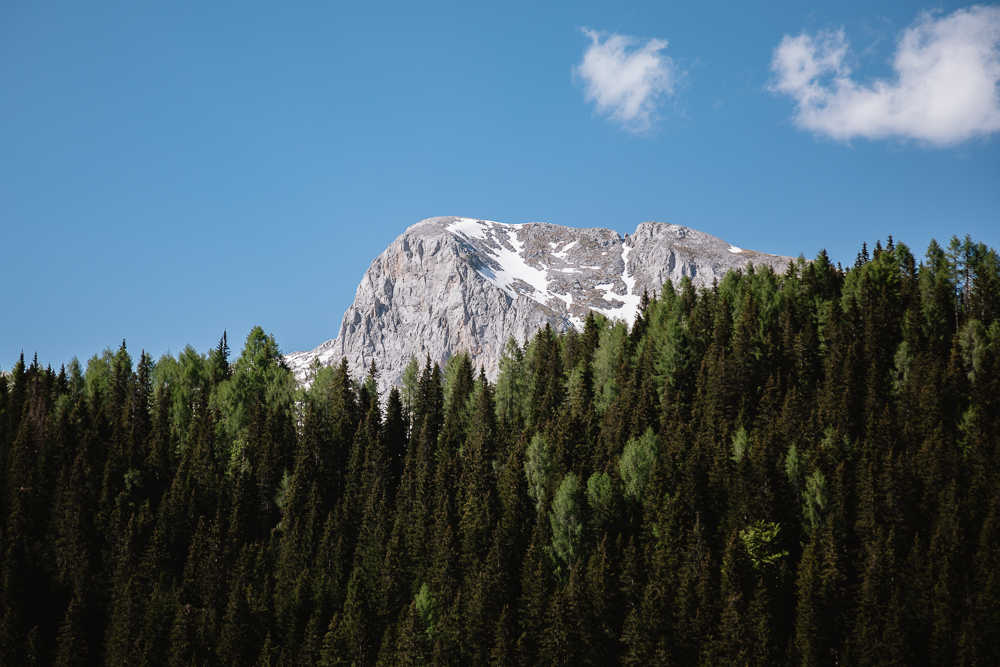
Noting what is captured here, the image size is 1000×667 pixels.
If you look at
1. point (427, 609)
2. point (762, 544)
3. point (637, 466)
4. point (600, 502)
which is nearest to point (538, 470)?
point (600, 502)

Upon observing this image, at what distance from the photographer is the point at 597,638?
69.1 meters

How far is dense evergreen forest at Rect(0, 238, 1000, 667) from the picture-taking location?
6825 cm

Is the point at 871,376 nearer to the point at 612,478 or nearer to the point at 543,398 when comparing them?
the point at 612,478

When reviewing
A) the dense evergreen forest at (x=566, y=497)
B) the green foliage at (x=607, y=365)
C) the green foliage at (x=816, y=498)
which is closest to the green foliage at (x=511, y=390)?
the dense evergreen forest at (x=566, y=497)

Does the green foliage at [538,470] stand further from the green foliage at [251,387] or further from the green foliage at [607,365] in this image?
the green foliage at [251,387]

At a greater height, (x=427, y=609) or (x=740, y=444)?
(x=740, y=444)

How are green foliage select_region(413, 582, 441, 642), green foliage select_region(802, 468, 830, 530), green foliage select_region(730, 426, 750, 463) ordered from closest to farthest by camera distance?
1. green foliage select_region(802, 468, 830, 530)
2. green foliage select_region(413, 582, 441, 642)
3. green foliage select_region(730, 426, 750, 463)

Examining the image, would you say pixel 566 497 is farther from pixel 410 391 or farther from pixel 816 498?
pixel 410 391

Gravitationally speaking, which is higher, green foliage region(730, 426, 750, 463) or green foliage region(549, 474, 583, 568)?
green foliage region(730, 426, 750, 463)

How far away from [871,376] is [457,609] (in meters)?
49.2

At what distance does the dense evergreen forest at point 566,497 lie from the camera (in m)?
68.2

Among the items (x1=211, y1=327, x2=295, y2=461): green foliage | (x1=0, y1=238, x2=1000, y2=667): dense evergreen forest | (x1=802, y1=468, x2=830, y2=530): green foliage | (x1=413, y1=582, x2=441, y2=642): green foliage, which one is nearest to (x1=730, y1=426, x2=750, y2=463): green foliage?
(x1=0, y1=238, x2=1000, y2=667): dense evergreen forest

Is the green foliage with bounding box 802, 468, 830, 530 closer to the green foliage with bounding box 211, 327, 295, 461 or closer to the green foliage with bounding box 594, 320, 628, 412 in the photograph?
the green foliage with bounding box 594, 320, 628, 412

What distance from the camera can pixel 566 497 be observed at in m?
77.4
